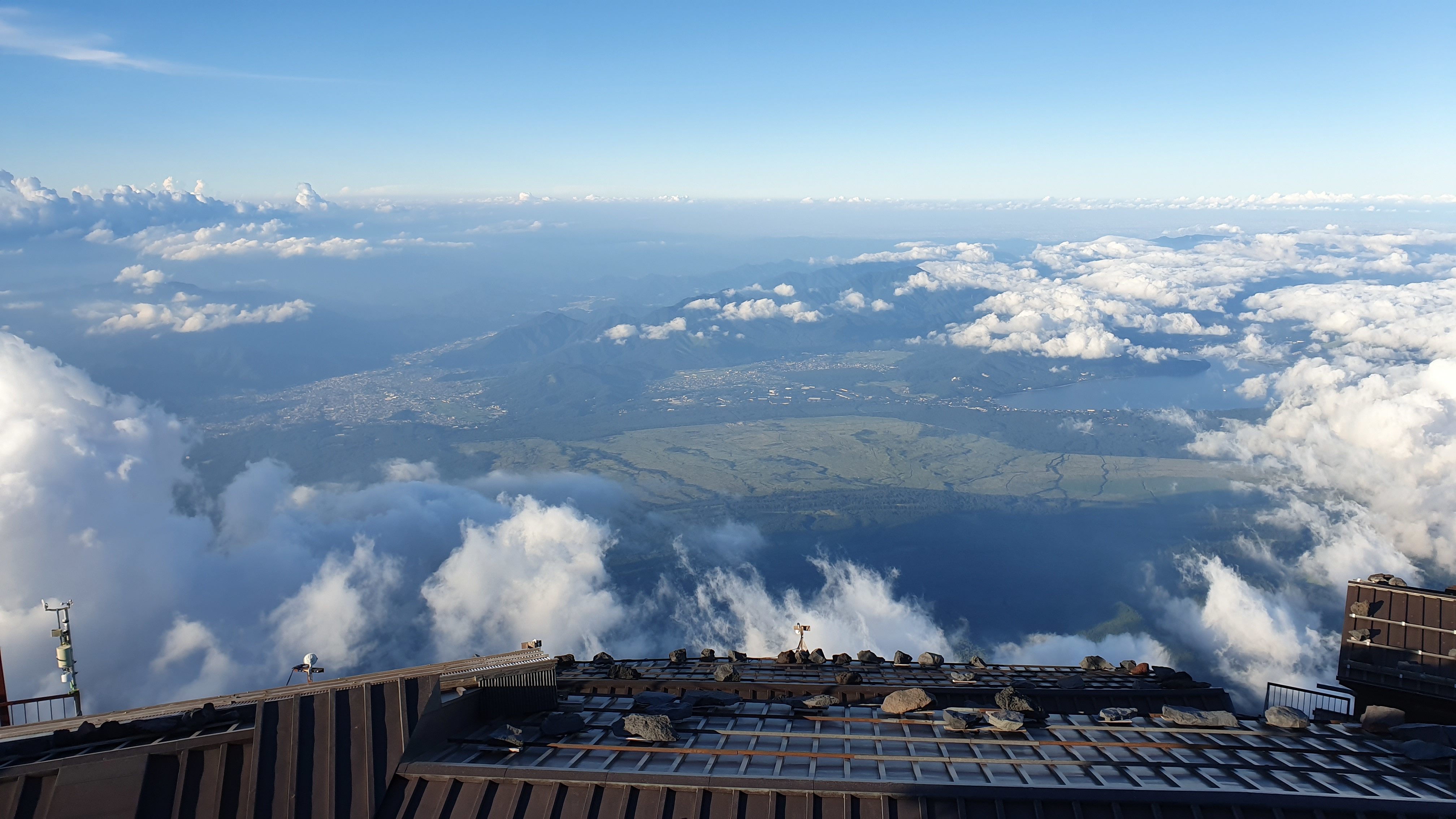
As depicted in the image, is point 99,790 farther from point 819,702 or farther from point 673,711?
point 819,702

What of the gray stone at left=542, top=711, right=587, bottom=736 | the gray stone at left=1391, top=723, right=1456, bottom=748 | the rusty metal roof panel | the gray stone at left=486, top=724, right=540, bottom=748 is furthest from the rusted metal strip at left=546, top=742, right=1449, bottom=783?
the gray stone at left=1391, top=723, right=1456, bottom=748

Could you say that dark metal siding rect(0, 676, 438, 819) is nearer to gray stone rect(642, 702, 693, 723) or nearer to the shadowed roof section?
the shadowed roof section

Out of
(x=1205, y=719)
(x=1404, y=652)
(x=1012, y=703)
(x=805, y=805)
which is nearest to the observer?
(x=805, y=805)

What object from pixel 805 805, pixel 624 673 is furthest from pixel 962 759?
pixel 624 673

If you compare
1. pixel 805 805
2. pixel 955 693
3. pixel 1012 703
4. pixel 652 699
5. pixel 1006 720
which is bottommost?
pixel 955 693

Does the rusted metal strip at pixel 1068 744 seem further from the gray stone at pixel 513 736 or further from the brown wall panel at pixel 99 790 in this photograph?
the brown wall panel at pixel 99 790

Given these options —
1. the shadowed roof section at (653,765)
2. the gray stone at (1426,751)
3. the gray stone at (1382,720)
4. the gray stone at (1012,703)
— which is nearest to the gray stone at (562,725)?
the shadowed roof section at (653,765)

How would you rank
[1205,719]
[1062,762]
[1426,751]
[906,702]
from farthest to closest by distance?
[906,702], [1205,719], [1426,751], [1062,762]
